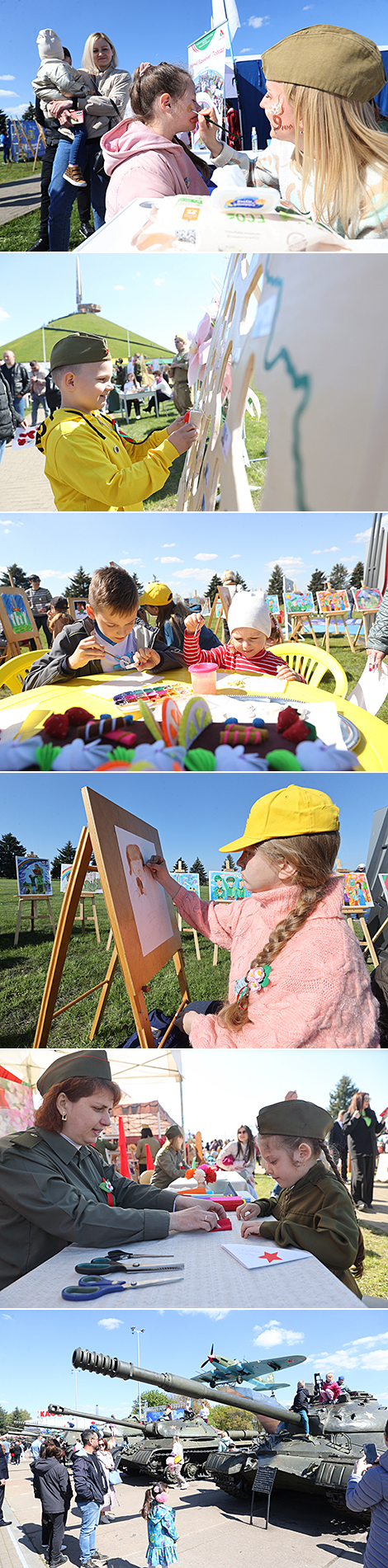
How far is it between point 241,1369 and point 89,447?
293 centimetres

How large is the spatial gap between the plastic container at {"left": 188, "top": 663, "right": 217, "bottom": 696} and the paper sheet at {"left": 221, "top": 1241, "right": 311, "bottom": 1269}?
5.48 feet

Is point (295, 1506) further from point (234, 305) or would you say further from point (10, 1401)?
point (234, 305)

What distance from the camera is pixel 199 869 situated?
4.29 metres

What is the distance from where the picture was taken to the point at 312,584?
Result: 2.67m

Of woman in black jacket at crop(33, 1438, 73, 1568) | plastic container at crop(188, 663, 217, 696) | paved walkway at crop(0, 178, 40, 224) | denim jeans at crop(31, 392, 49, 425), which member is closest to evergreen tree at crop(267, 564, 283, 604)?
plastic container at crop(188, 663, 217, 696)

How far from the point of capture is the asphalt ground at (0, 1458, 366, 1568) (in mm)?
3207

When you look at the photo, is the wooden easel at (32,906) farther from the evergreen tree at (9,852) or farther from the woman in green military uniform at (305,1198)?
the woman in green military uniform at (305,1198)

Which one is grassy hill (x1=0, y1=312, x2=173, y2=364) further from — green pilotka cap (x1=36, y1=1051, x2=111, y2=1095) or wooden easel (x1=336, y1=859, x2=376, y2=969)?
wooden easel (x1=336, y1=859, x2=376, y2=969)

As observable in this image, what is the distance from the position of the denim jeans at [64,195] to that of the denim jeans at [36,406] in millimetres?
1995

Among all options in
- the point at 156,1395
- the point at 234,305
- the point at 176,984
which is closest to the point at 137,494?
the point at 234,305

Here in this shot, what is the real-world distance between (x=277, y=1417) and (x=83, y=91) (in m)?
5.52

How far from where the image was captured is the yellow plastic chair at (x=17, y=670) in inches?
106

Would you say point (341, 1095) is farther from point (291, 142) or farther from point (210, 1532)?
point (291, 142)

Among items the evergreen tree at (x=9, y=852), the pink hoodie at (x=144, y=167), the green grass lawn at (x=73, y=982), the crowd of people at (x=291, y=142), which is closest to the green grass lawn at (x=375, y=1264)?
the green grass lawn at (x=73, y=982)
